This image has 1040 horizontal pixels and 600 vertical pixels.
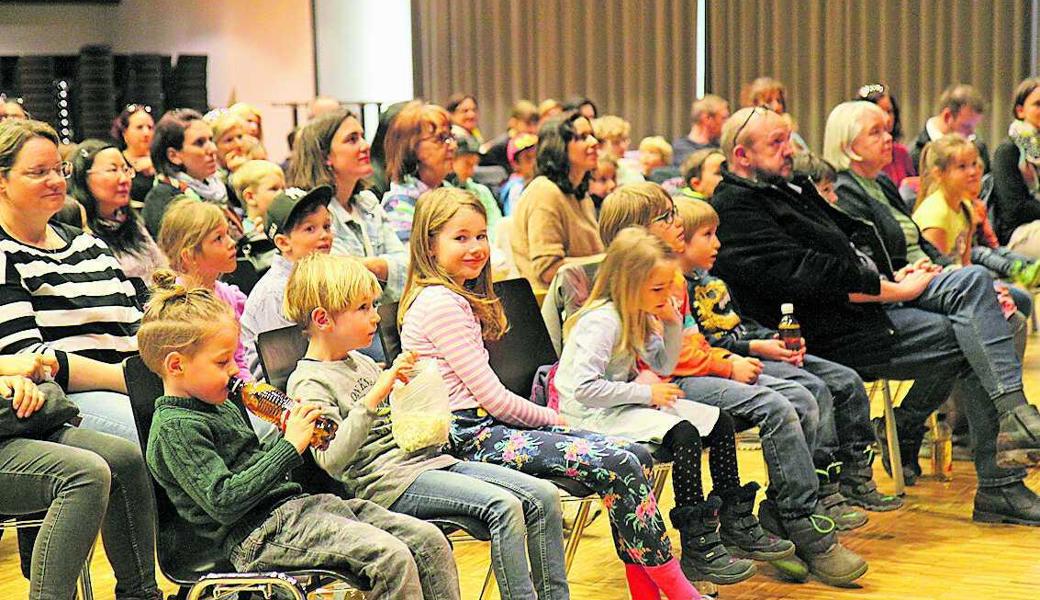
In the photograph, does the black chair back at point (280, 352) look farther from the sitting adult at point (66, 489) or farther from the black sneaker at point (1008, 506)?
the black sneaker at point (1008, 506)

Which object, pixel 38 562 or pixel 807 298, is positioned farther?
pixel 807 298

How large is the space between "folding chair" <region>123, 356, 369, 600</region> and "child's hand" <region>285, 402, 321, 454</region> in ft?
0.79

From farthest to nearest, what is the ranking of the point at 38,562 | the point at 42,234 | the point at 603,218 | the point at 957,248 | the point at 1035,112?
the point at 1035,112 → the point at 957,248 → the point at 603,218 → the point at 42,234 → the point at 38,562

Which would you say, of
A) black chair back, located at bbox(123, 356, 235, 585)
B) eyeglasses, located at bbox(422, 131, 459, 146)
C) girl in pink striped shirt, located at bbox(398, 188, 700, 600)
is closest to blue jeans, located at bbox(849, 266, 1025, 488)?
girl in pink striped shirt, located at bbox(398, 188, 700, 600)

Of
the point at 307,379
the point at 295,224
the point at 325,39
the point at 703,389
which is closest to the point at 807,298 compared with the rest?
the point at 703,389

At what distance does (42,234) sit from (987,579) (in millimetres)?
2612

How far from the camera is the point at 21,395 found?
2.88m

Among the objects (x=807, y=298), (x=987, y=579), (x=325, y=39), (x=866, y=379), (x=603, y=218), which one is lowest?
(x=987, y=579)

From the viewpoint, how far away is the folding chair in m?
2.57

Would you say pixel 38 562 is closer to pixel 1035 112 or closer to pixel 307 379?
pixel 307 379

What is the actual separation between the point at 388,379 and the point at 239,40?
10091mm

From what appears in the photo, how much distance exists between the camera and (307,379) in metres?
2.92

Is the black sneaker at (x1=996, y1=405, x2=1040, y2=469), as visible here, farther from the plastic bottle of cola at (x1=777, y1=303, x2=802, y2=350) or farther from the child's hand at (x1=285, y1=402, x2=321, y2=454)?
the child's hand at (x1=285, y1=402, x2=321, y2=454)

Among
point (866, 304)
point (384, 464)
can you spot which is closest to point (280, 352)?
point (384, 464)
